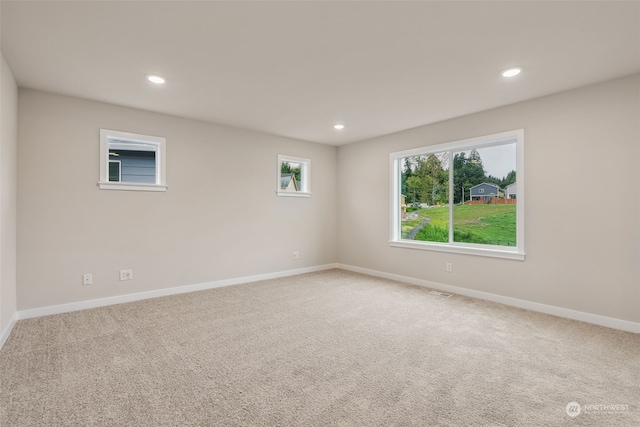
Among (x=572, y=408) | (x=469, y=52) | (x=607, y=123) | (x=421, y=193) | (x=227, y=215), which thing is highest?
(x=469, y=52)

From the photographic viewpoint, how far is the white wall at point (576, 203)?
Result: 9.83 feet

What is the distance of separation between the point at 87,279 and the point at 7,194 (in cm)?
125

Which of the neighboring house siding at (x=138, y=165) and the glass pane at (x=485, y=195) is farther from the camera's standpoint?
the neighboring house siding at (x=138, y=165)

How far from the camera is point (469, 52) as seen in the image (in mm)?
2562

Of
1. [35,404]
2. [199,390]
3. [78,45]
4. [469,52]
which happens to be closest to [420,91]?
[469,52]

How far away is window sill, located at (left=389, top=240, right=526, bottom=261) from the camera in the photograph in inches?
149

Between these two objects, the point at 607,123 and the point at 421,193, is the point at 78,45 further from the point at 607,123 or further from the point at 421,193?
the point at 607,123

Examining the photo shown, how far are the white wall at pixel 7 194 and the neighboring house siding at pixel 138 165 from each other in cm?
136

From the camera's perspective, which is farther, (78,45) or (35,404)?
(78,45)

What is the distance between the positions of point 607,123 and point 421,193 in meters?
2.39

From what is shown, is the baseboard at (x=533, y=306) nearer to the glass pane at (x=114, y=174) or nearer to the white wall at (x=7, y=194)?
the glass pane at (x=114, y=174)

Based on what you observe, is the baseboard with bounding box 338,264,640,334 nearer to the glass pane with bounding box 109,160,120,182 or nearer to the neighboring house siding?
the neighboring house siding

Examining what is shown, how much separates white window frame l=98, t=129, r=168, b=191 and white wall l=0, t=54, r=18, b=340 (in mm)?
763

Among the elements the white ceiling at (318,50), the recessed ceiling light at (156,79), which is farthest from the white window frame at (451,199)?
the recessed ceiling light at (156,79)
